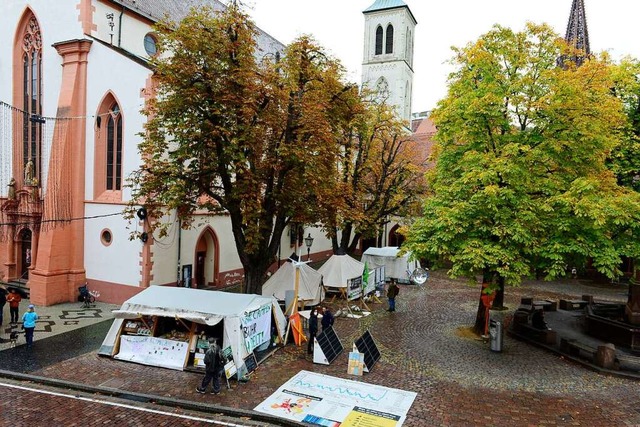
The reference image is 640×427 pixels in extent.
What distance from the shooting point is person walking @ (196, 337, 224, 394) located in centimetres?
1122

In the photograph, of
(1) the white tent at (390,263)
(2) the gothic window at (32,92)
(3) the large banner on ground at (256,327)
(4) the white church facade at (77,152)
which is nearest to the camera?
(3) the large banner on ground at (256,327)

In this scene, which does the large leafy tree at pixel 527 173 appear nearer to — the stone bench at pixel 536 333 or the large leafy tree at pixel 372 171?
the stone bench at pixel 536 333

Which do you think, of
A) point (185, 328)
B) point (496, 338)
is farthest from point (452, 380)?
point (185, 328)

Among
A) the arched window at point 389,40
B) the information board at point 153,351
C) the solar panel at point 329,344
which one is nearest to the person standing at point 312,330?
the solar panel at point 329,344

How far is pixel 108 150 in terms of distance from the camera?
21312 mm

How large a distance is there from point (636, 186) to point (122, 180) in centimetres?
2211

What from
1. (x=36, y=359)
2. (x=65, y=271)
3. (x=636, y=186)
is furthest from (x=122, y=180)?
(x=636, y=186)

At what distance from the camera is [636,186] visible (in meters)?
18.3

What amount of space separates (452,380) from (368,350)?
255cm

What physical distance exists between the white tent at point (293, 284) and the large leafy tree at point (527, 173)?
597cm

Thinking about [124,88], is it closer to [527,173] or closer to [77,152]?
[77,152]

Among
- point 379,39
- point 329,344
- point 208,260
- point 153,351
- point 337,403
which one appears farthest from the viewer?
point 379,39

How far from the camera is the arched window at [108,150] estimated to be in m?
20.8

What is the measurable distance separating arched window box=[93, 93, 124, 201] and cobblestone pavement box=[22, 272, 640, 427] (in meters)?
9.67
